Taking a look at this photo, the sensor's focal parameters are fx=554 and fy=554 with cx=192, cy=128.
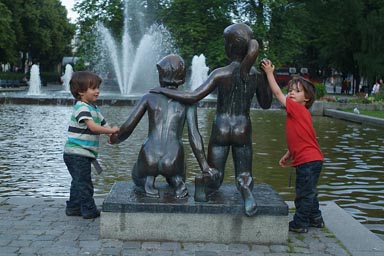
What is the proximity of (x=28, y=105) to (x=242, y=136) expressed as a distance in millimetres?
22233

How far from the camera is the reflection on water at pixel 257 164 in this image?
299 inches

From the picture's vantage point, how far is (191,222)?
4.94m

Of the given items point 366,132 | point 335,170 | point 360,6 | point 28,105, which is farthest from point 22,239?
point 360,6

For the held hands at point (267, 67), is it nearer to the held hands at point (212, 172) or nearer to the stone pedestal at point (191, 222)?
the held hands at point (212, 172)

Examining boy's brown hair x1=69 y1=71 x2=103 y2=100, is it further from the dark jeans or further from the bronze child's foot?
the bronze child's foot

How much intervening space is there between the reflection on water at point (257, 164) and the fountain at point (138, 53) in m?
20.6

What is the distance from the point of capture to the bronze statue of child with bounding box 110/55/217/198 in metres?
5.25

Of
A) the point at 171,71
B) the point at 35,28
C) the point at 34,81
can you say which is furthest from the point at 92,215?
the point at 35,28

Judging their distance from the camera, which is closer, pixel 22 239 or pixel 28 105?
pixel 22 239

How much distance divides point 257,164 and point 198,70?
26.0 m

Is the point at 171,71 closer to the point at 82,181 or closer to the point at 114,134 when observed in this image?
the point at 114,134

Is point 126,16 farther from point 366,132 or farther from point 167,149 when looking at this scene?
point 167,149

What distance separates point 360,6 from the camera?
41.0 m

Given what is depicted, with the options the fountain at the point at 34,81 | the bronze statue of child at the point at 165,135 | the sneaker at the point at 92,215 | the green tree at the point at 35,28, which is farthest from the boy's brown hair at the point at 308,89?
the green tree at the point at 35,28
